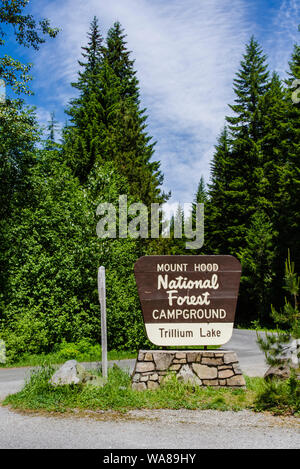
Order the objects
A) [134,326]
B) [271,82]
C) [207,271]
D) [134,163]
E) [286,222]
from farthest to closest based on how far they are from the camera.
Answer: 1. [271,82]
2. [286,222]
3. [134,163]
4. [134,326]
5. [207,271]

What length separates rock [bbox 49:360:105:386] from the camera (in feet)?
24.5

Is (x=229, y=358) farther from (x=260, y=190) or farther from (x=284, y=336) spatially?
(x=260, y=190)

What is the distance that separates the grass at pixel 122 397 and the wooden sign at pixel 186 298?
0.98 metres

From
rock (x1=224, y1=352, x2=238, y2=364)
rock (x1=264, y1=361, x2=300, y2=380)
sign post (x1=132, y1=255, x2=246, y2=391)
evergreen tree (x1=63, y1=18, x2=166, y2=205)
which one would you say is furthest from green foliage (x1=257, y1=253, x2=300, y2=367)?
evergreen tree (x1=63, y1=18, x2=166, y2=205)

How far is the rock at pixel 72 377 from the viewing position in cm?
746

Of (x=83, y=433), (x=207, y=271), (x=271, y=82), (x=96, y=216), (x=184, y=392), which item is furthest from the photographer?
(x=271, y=82)

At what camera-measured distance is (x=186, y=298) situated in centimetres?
845

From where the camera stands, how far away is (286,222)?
30.3m

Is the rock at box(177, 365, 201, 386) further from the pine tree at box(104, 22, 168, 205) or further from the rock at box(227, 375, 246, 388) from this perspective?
the pine tree at box(104, 22, 168, 205)

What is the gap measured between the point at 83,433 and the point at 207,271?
4040 mm

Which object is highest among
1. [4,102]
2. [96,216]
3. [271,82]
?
[271,82]

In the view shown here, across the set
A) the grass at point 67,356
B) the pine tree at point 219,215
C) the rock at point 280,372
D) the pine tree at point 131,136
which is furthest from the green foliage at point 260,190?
the rock at point 280,372

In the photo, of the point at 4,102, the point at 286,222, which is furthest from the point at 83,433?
the point at 286,222
